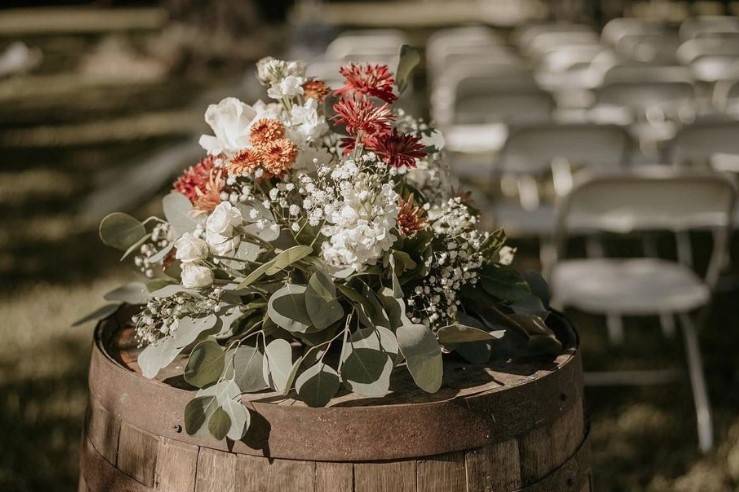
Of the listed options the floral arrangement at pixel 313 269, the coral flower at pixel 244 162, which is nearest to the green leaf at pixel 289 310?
the floral arrangement at pixel 313 269

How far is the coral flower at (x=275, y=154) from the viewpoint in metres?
1.43

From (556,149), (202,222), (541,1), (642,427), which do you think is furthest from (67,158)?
(541,1)

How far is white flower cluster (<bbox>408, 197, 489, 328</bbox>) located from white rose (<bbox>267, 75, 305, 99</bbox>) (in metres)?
0.34

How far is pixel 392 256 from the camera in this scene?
1422 millimetres

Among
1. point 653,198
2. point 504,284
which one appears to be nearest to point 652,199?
point 653,198

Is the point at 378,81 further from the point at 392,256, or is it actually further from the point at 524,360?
the point at 524,360

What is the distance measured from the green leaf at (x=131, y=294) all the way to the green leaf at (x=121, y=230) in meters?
0.09

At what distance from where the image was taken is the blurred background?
321 centimetres

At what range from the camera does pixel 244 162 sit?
1437 millimetres

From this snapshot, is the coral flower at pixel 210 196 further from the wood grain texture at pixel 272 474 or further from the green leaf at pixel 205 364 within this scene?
the wood grain texture at pixel 272 474

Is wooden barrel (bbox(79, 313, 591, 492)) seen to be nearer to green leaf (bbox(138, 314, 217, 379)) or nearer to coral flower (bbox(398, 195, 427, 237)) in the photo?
green leaf (bbox(138, 314, 217, 379))

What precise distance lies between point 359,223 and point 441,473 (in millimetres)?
423

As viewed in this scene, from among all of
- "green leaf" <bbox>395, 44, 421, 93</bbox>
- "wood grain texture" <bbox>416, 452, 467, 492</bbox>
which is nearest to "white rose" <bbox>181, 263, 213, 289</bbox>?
"wood grain texture" <bbox>416, 452, 467, 492</bbox>

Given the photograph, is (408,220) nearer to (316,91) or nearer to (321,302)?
(321,302)
